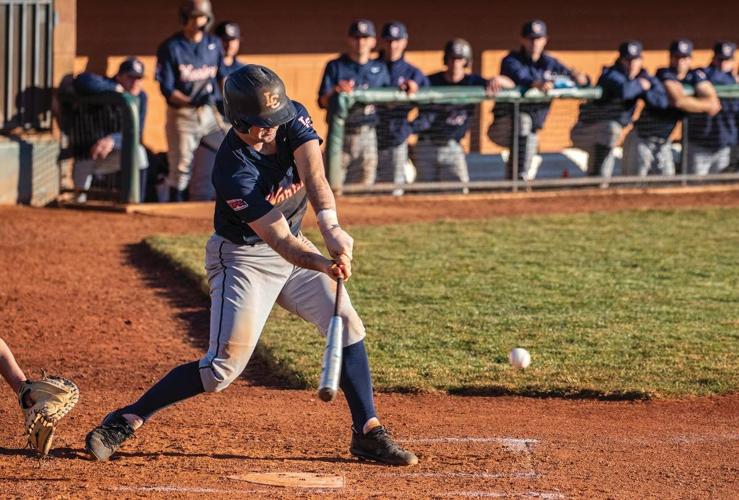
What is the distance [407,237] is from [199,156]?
7.70 feet

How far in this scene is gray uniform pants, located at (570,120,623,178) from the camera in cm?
1334

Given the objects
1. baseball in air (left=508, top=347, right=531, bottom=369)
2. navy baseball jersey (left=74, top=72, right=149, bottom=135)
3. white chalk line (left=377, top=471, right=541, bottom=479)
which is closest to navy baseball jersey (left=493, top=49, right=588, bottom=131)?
navy baseball jersey (left=74, top=72, right=149, bottom=135)

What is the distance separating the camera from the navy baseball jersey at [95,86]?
39.4 ft

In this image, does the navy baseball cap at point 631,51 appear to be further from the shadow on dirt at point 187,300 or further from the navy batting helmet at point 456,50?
the shadow on dirt at point 187,300

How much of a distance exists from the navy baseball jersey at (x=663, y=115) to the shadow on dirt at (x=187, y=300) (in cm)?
568

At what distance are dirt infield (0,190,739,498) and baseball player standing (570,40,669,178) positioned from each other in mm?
5852

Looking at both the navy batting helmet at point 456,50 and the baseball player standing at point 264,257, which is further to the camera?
the navy batting helmet at point 456,50

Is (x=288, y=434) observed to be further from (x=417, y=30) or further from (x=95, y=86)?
(x=417, y=30)

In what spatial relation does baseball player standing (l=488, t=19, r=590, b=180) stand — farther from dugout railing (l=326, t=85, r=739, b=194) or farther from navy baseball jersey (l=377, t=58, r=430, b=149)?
navy baseball jersey (l=377, t=58, r=430, b=149)

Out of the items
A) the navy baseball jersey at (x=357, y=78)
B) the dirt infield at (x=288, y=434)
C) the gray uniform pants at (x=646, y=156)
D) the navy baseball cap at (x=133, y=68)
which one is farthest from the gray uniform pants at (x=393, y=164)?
the dirt infield at (x=288, y=434)

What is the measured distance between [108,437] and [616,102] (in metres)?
9.02

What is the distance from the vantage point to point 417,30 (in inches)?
601

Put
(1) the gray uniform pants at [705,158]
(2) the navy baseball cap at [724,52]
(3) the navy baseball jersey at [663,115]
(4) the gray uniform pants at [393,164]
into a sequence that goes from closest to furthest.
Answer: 1. (4) the gray uniform pants at [393,164]
2. (3) the navy baseball jersey at [663,115]
3. (1) the gray uniform pants at [705,158]
4. (2) the navy baseball cap at [724,52]

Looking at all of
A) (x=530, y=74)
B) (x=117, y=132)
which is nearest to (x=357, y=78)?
(x=530, y=74)
